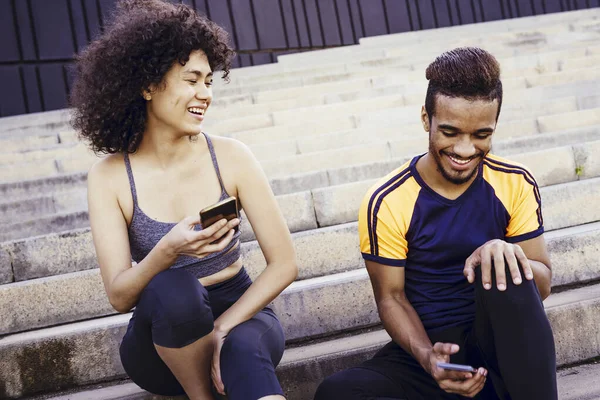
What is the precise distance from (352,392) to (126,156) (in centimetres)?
93

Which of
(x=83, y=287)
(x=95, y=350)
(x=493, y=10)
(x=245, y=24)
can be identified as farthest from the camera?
(x=493, y=10)

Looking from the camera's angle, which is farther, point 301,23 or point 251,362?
point 301,23

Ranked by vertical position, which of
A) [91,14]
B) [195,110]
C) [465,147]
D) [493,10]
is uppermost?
[91,14]

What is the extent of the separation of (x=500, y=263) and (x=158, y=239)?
0.91 metres

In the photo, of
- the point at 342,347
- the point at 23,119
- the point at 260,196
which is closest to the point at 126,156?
the point at 260,196

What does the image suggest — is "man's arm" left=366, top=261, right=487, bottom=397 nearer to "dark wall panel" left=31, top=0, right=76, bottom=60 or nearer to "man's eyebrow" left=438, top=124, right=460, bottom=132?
"man's eyebrow" left=438, top=124, right=460, bottom=132

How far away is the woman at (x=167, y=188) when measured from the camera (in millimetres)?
1672

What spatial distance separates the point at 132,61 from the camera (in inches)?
74.5

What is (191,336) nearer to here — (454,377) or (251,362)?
(251,362)

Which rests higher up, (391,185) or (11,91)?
(11,91)

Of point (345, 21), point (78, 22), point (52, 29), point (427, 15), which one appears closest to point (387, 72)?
point (345, 21)

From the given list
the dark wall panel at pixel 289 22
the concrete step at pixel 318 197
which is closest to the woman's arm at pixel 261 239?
the concrete step at pixel 318 197

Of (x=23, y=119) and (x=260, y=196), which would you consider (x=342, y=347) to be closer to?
(x=260, y=196)

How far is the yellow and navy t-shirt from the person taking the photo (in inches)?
69.6
